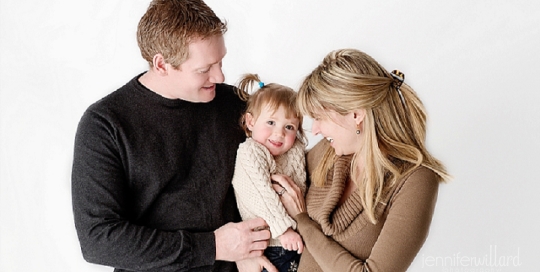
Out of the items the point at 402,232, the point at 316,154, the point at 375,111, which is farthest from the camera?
the point at 316,154

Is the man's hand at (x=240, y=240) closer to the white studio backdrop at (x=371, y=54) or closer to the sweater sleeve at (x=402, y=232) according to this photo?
the sweater sleeve at (x=402, y=232)

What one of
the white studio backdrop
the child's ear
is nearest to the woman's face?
the child's ear

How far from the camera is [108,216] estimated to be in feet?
7.86

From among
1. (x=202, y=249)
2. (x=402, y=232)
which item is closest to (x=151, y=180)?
(x=202, y=249)

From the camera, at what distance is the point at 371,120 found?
7.57 feet

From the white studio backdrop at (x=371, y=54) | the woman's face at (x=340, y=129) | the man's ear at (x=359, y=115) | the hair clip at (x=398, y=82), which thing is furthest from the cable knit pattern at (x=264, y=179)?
the white studio backdrop at (x=371, y=54)

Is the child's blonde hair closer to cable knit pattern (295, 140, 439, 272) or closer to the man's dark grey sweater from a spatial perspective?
the man's dark grey sweater

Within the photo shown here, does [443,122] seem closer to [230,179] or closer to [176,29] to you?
[230,179]

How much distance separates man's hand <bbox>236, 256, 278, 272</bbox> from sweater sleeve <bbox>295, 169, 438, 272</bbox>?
30 centimetres

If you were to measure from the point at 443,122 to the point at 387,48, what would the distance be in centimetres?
48

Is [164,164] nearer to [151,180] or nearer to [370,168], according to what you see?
[151,180]

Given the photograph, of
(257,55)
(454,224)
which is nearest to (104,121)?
(257,55)

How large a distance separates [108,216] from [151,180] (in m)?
0.20

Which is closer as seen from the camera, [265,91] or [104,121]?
[104,121]
